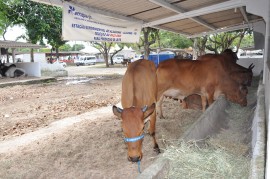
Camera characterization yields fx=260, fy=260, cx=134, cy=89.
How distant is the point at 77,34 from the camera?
17.8ft

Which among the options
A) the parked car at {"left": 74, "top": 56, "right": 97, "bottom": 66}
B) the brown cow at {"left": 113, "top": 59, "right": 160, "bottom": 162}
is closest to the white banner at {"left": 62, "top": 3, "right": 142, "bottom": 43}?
the brown cow at {"left": 113, "top": 59, "right": 160, "bottom": 162}

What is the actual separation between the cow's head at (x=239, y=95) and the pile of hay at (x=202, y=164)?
368 cm

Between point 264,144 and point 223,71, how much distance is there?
14.5ft

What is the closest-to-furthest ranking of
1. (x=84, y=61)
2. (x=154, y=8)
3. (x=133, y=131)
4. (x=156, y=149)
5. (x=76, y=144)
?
(x=133, y=131), (x=156, y=149), (x=76, y=144), (x=154, y=8), (x=84, y=61)

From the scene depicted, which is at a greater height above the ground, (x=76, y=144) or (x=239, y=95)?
(x=239, y=95)

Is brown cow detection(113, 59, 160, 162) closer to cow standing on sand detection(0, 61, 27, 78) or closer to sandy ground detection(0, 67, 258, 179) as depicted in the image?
sandy ground detection(0, 67, 258, 179)

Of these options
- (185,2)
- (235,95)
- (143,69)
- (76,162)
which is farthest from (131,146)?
(235,95)

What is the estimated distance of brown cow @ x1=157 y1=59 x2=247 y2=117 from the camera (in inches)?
275

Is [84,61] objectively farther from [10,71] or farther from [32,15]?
[32,15]

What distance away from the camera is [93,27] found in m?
5.78

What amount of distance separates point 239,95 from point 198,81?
115 centimetres

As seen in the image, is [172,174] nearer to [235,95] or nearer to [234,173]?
[234,173]

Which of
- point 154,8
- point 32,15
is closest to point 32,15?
point 32,15

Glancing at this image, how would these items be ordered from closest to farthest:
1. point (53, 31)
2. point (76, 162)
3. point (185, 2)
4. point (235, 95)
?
point (76, 162), point (185, 2), point (235, 95), point (53, 31)
